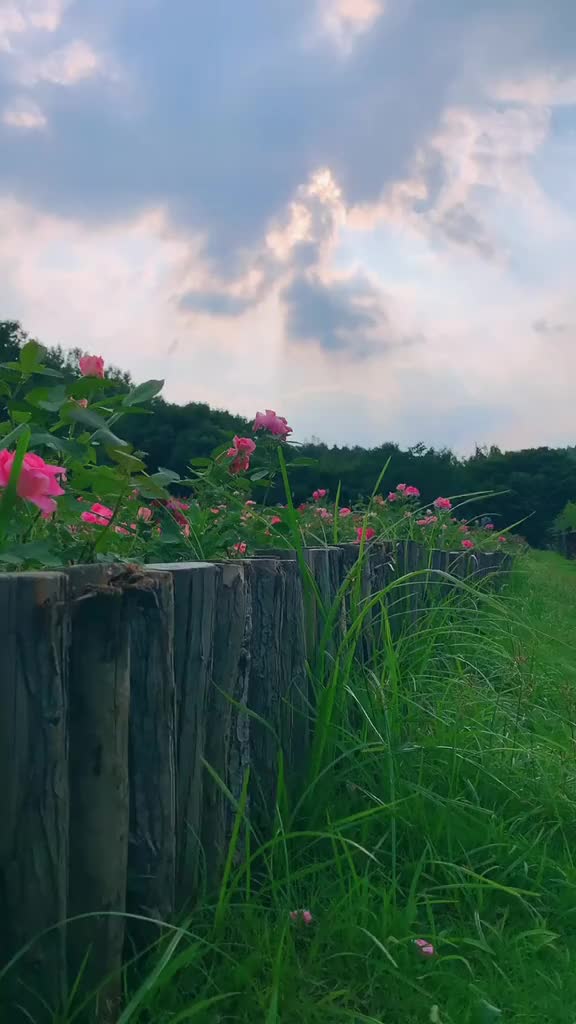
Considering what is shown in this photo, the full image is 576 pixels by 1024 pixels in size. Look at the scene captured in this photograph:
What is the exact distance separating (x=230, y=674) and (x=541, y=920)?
1.04 meters

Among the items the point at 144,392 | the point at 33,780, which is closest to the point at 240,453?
the point at 144,392

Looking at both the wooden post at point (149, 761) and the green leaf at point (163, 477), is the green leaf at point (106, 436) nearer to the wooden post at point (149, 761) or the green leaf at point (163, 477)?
the green leaf at point (163, 477)

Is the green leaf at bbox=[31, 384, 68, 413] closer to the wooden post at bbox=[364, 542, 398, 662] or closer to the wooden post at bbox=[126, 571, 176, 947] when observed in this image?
the wooden post at bbox=[126, 571, 176, 947]

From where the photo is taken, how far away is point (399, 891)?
2.24 meters

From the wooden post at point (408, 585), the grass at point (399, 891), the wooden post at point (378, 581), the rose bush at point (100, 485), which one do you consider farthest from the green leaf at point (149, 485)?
the wooden post at point (408, 585)

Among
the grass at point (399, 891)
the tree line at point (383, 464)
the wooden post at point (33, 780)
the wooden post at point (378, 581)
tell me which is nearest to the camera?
Answer: the wooden post at point (33, 780)

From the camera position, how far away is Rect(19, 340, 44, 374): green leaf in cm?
216

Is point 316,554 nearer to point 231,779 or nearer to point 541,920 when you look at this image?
point 231,779

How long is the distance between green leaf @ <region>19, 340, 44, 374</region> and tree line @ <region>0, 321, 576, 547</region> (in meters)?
1.25

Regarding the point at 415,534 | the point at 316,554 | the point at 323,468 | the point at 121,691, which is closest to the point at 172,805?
the point at 121,691

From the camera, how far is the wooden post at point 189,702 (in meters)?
1.93

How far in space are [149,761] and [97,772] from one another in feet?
0.47

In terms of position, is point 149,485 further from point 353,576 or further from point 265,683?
point 353,576

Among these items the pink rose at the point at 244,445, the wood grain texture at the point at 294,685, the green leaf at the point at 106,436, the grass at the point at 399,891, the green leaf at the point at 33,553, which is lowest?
the grass at the point at 399,891
